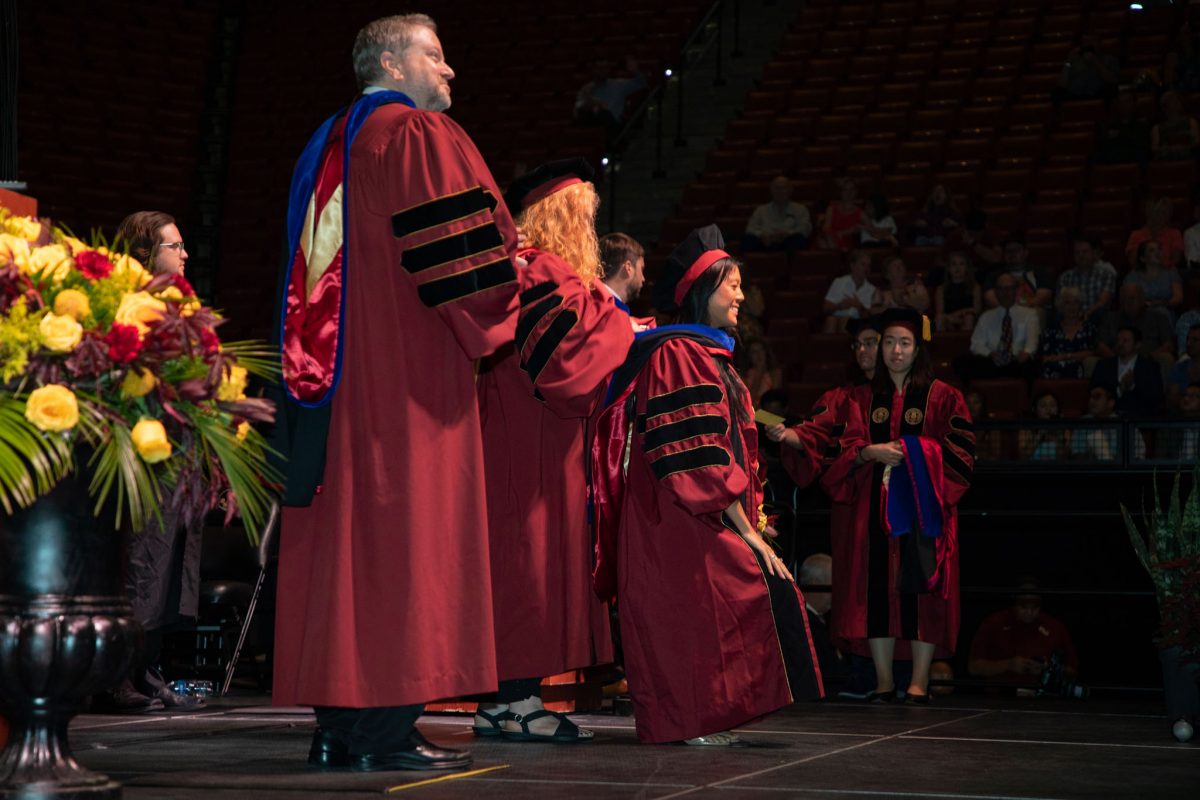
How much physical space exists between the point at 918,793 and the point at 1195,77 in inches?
362

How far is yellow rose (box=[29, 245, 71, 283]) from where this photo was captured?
106 inches

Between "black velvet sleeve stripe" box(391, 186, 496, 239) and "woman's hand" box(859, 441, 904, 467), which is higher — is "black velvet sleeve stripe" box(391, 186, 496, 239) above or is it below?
above

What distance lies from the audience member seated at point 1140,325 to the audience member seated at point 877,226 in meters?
2.13

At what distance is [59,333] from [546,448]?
1985 millimetres

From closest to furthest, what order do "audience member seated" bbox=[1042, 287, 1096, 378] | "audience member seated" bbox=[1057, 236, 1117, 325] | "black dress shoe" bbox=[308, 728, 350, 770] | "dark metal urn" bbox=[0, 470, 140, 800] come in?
"dark metal urn" bbox=[0, 470, 140, 800]
"black dress shoe" bbox=[308, 728, 350, 770]
"audience member seated" bbox=[1042, 287, 1096, 378]
"audience member seated" bbox=[1057, 236, 1117, 325]

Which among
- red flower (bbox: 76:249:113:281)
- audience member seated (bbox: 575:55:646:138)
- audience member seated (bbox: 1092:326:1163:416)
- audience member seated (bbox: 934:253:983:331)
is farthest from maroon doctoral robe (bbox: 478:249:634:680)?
audience member seated (bbox: 575:55:646:138)

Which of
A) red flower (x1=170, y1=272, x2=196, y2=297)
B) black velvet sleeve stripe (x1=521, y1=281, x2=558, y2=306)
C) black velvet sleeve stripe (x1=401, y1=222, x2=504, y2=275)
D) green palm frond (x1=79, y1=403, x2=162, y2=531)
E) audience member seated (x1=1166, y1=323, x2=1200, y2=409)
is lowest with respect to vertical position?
green palm frond (x1=79, y1=403, x2=162, y2=531)

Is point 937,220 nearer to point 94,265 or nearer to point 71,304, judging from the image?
point 94,265

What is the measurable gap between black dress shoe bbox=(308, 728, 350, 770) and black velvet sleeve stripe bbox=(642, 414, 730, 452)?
1205 millimetres

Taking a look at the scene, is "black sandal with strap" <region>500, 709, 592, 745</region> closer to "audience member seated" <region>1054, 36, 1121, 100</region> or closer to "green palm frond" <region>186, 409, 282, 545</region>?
"green palm frond" <region>186, 409, 282, 545</region>

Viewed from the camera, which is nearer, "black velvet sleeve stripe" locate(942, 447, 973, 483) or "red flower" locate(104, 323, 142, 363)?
"red flower" locate(104, 323, 142, 363)

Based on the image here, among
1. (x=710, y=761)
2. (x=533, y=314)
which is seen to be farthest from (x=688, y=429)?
(x=710, y=761)

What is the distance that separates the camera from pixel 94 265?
2750 millimetres

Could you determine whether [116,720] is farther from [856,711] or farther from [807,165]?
[807,165]
